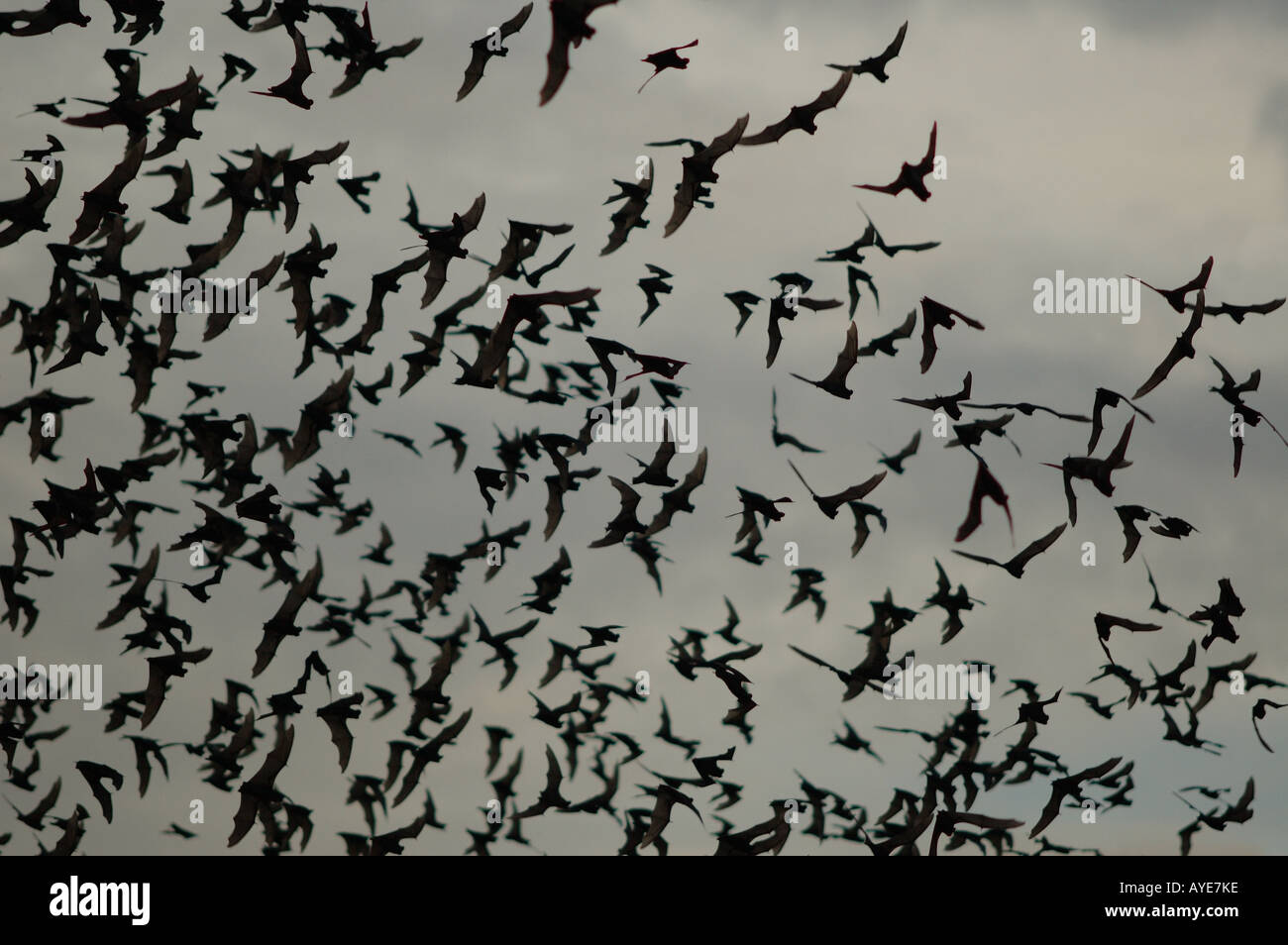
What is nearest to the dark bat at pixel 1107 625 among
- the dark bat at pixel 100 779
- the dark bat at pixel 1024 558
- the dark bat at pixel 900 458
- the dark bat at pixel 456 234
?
the dark bat at pixel 1024 558

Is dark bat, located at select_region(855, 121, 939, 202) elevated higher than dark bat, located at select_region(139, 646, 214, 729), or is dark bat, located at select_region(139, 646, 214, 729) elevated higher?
dark bat, located at select_region(855, 121, 939, 202)

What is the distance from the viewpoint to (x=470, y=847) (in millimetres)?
29000

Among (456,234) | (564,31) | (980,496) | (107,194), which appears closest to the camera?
(564,31)

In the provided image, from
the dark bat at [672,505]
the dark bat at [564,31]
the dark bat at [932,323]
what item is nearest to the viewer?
the dark bat at [564,31]

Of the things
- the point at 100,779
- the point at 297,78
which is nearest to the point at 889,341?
the point at 297,78

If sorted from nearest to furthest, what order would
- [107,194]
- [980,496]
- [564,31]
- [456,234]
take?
[564,31], [980,496], [107,194], [456,234]

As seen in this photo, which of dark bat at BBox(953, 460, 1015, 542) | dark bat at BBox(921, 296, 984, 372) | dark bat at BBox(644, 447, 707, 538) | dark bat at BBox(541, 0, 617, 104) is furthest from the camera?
dark bat at BBox(644, 447, 707, 538)

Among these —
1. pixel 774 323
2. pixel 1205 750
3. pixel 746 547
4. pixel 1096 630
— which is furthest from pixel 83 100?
pixel 1205 750

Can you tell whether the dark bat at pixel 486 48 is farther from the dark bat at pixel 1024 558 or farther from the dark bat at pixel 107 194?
the dark bat at pixel 1024 558

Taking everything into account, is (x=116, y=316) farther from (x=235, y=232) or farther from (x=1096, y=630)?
(x=1096, y=630)

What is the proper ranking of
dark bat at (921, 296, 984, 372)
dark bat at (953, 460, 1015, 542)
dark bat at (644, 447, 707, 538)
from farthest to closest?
dark bat at (644, 447, 707, 538) → dark bat at (921, 296, 984, 372) → dark bat at (953, 460, 1015, 542)

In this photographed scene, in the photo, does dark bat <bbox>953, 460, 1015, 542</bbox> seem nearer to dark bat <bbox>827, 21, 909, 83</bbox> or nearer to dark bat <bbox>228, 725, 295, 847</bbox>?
dark bat <bbox>827, 21, 909, 83</bbox>

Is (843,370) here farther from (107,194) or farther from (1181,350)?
(107,194)

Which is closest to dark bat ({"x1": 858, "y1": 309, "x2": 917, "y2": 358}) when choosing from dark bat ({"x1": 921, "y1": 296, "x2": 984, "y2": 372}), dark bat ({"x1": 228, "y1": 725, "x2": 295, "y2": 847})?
dark bat ({"x1": 921, "y1": 296, "x2": 984, "y2": 372})
